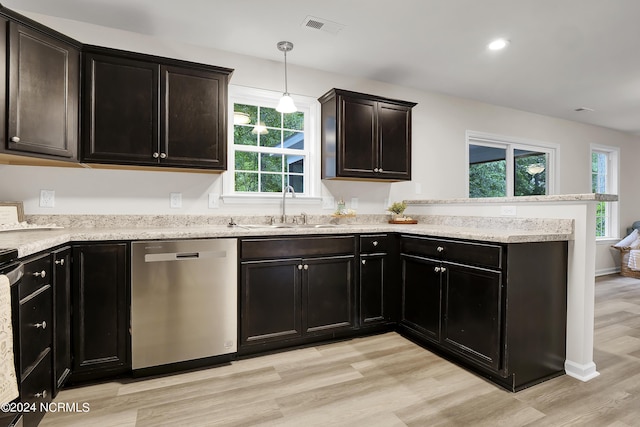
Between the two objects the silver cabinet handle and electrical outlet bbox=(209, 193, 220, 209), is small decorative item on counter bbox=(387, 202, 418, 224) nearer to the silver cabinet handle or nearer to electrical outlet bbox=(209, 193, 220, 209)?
electrical outlet bbox=(209, 193, 220, 209)

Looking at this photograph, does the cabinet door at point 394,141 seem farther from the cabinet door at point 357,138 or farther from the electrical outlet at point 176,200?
the electrical outlet at point 176,200

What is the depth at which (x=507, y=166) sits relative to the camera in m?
4.76

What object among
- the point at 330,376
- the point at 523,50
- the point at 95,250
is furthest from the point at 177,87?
the point at 523,50

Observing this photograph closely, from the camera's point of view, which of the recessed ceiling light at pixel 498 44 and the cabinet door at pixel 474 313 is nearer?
the cabinet door at pixel 474 313

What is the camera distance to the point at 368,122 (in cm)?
331

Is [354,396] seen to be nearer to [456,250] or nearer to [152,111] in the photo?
[456,250]

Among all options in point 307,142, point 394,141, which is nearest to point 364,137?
point 394,141

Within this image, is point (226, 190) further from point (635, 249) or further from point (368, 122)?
point (635, 249)

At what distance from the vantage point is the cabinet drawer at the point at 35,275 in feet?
4.87

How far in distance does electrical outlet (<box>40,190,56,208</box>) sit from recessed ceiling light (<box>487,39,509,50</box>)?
371cm

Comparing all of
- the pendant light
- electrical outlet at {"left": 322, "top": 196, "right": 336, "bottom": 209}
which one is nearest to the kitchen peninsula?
electrical outlet at {"left": 322, "top": 196, "right": 336, "bottom": 209}

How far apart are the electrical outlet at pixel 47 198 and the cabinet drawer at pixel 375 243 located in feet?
7.67

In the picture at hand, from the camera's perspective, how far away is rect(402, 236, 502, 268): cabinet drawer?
2.10m

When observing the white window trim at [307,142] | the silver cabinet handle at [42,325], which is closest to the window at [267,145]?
the white window trim at [307,142]
